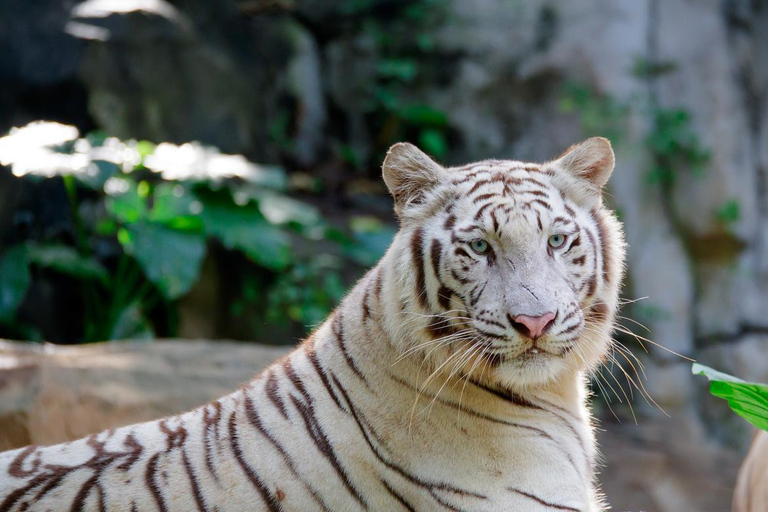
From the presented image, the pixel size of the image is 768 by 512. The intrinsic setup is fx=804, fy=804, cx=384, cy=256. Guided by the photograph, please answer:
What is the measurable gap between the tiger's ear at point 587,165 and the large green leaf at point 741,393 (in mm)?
716

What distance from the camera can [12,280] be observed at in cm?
522

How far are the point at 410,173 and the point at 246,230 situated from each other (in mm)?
3593

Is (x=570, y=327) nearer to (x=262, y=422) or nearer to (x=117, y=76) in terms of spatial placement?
(x=262, y=422)

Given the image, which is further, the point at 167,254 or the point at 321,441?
the point at 167,254

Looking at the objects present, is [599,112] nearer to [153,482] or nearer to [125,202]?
[125,202]

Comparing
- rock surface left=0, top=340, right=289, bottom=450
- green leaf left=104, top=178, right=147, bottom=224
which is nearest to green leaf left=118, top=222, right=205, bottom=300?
green leaf left=104, top=178, right=147, bottom=224

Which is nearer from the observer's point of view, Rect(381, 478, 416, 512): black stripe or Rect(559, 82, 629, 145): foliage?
Rect(381, 478, 416, 512): black stripe

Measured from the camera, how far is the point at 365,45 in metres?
8.37

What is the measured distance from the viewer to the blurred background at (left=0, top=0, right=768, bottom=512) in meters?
5.51

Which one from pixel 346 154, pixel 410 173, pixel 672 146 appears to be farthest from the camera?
pixel 346 154

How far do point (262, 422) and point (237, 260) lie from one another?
4537 millimetres

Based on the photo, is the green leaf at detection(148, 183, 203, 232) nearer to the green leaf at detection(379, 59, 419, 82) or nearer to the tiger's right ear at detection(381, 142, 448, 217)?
the green leaf at detection(379, 59, 419, 82)

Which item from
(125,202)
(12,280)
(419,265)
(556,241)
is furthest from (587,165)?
(12,280)

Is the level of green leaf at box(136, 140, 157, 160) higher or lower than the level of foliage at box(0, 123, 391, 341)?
higher
